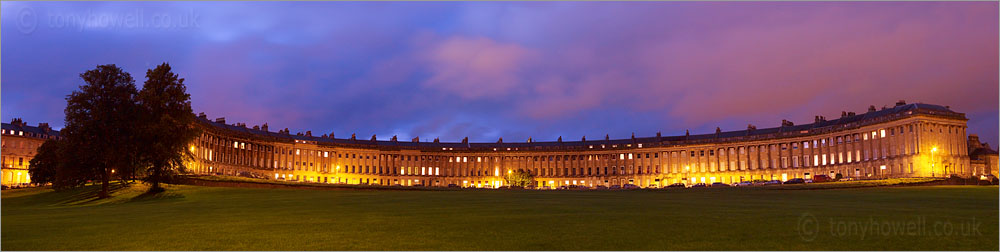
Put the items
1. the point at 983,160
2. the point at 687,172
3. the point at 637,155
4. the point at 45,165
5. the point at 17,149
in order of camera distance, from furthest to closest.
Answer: the point at 637,155, the point at 687,172, the point at 17,149, the point at 983,160, the point at 45,165

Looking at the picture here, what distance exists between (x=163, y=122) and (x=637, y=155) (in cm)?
12627

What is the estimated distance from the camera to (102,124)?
62344 millimetres

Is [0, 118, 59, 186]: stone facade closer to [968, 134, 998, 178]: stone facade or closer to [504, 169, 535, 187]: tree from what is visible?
[504, 169, 535, 187]: tree

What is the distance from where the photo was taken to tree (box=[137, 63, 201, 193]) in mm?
63188

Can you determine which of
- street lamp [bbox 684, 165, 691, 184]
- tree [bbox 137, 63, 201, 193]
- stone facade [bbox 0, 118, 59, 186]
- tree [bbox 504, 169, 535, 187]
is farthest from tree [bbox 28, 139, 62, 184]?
street lamp [bbox 684, 165, 691, 184]

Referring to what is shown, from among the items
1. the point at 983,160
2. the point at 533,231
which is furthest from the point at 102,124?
the point at 983,160

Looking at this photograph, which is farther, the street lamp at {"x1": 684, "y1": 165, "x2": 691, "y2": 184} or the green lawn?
the street lamp at {"x1": 684, "y1": 165, "x2": 691, "y2": 184}

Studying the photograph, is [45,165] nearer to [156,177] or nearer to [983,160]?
[156,177]

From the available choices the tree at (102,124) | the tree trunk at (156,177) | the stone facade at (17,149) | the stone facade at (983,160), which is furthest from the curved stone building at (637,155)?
the tree at (102,124)

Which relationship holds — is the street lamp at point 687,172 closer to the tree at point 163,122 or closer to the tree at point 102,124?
the tree at point 163,122

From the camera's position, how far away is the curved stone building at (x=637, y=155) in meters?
121

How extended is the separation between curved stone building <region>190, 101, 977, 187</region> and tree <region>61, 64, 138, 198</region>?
2413 inches

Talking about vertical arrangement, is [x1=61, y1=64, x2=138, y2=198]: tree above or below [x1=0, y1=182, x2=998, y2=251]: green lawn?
above

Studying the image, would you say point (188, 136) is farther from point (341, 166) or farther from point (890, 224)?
point (341, 166)
